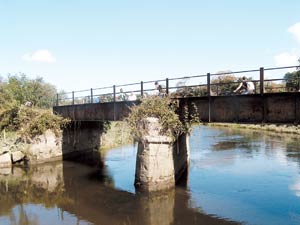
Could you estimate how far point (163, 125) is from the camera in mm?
18469

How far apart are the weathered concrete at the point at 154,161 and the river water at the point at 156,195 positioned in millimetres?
657

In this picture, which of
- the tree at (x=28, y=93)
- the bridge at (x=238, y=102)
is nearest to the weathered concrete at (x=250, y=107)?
the bridge at (x=238, y=102)

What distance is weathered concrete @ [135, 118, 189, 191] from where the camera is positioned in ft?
59.5

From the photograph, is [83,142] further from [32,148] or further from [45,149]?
[32,148]

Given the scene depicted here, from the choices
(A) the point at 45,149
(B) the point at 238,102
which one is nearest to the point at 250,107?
(B) the point at 238,102

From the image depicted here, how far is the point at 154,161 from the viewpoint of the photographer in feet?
59.5

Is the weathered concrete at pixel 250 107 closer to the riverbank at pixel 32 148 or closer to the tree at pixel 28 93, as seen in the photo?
the riverbank at pixel 32 148

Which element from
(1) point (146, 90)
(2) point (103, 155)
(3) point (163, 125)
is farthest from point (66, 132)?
(3) point (163, 125)

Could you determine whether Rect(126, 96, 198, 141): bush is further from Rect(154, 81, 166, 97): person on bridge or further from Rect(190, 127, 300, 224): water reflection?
Rect(190, 127, 300, 224): water reflection

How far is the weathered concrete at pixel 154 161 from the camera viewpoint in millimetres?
18125

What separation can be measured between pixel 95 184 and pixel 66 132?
11.1m

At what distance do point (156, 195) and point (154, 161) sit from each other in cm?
180

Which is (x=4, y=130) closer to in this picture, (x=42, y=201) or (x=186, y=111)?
(x=42, y=201)

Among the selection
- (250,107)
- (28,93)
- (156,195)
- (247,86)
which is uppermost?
(28,93)
